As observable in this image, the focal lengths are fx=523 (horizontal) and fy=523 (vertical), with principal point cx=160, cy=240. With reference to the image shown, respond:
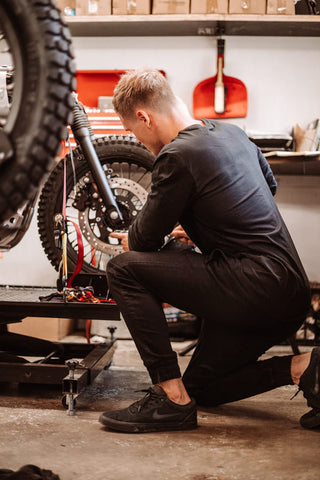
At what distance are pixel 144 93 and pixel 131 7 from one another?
193cm

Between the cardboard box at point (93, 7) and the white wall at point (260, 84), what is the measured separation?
36 centimetres

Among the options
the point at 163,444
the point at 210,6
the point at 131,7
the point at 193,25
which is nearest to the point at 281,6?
the point at 210,6

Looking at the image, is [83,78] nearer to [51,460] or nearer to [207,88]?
[207,88]

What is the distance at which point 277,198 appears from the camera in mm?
3473

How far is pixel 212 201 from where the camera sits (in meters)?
1.46

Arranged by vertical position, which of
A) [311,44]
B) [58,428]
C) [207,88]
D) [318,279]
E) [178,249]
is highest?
[311,44]

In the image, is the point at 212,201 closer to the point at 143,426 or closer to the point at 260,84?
the point at 143,426

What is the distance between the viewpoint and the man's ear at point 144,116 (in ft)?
5.21

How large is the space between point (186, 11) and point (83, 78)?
33.3 inches

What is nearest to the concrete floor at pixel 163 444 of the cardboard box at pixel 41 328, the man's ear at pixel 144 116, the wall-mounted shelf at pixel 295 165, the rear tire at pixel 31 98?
the rear tire at pixel 31 98

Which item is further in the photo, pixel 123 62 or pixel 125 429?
pixel 123 62

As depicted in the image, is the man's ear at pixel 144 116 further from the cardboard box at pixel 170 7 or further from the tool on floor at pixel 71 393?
the cardboard box at pixel 170 7

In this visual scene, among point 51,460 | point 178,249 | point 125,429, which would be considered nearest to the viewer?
point 51,460

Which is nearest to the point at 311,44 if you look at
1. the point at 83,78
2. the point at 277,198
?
the point at 277,198
